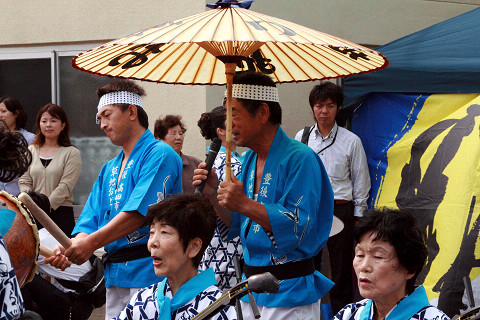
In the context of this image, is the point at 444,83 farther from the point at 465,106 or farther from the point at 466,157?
the point at 466,157

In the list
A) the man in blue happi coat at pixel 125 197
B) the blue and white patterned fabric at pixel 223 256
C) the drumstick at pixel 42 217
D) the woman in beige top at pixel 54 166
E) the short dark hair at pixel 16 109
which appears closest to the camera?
the drumstick at pixel 42 217

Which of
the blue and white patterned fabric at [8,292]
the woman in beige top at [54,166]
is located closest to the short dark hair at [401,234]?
the blue and white patterned fabric at [8,292]

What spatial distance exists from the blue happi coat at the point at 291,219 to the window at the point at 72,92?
4221 mm

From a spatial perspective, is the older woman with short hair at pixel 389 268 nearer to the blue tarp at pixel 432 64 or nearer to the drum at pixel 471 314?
the drum at pixel 471 314

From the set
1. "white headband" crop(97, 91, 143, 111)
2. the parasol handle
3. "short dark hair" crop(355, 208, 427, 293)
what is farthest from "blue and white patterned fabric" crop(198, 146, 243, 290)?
"short dark hair" crop(355, 208, 427, 293)

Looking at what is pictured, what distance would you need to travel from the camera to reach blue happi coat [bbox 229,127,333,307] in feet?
12.7

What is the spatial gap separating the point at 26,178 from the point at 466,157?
4165mm

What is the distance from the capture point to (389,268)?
3.17m

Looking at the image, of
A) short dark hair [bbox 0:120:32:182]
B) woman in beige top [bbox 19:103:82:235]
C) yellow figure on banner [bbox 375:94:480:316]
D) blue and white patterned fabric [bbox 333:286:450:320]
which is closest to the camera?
blue and white patterned fabric [bbox 333:286:450:320]

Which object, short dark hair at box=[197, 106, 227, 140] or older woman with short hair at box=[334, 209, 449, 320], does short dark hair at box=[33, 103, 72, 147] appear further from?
older woman with short hair at box=[334, 209, 449, 320]

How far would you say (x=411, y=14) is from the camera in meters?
8.59

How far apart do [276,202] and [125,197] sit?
3.34 ft

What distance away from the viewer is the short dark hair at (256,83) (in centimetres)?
409

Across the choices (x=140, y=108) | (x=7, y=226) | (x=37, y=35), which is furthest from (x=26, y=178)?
(x=7, y=226)
